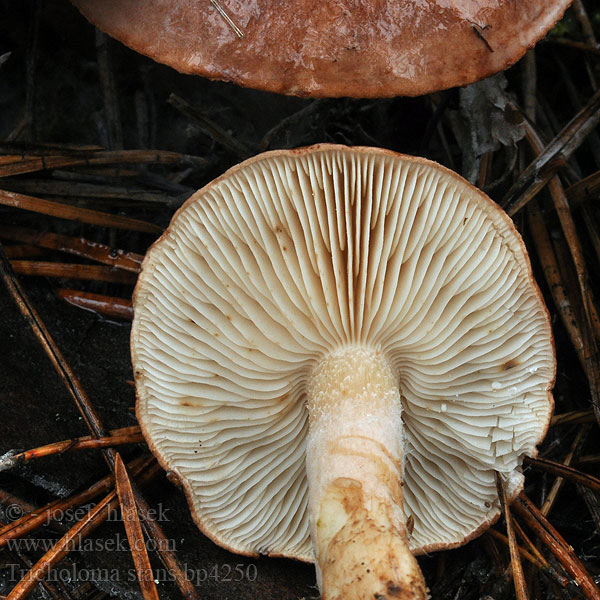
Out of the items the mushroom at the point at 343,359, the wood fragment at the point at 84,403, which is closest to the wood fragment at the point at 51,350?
the wood fragment at the point at 84,403

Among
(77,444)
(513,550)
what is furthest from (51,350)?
(513,550)

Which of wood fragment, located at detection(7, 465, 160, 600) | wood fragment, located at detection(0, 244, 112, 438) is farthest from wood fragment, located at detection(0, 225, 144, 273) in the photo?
wood fragment, located at detection(7, 465, 160, 600)

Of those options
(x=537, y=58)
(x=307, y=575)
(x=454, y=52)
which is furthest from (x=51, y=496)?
(x=537, y=58)

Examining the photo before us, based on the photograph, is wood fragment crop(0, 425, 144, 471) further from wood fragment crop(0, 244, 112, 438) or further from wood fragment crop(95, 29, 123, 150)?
wood fragment crop(95, 29, 123, 150)

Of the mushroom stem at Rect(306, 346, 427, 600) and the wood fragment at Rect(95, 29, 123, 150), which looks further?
the wood fragment at Rect(95, 29, 123, 150)

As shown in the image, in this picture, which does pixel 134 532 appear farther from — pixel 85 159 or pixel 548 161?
pixel 548 161

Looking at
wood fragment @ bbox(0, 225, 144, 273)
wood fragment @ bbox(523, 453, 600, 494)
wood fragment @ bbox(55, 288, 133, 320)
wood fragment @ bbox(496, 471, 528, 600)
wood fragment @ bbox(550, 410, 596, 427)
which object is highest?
wood fragment @ bbox(0, 225, 144, 273)

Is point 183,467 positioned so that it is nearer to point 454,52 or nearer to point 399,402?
point 399,402
